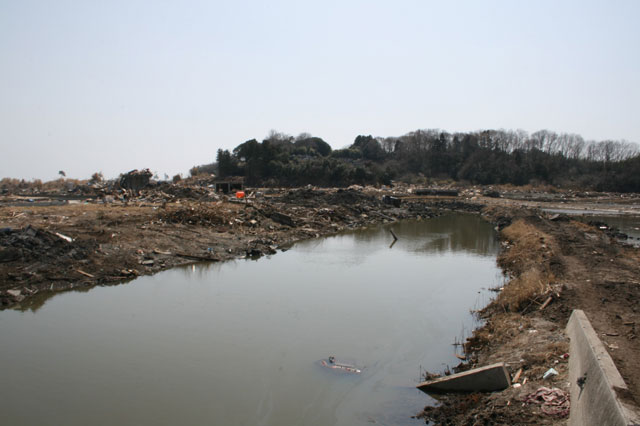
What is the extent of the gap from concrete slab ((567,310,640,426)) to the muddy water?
2.19 meters

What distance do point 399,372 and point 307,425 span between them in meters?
2.32

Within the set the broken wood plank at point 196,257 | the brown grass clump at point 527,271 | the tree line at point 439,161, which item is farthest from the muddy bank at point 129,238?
the tree line at point 439,161

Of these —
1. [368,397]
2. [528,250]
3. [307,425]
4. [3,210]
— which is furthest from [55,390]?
[3,210]

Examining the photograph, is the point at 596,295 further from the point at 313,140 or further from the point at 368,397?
the point at 313,140

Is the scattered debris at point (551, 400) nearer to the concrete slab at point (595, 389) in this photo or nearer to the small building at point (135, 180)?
the concrete slab at point (595, 389)

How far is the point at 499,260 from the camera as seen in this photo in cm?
1823

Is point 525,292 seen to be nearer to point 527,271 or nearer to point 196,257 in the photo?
point 527,271

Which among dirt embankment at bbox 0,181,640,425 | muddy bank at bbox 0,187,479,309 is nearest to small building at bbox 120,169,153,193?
muddy bank at bbox 0,187,479,309

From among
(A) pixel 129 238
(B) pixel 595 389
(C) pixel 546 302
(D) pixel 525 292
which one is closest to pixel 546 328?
(C) pixel 546 302

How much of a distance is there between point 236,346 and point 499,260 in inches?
524

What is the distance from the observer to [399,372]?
785 cm

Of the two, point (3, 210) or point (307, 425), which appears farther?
point (3, 210)

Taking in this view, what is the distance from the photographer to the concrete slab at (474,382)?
21.2 ft

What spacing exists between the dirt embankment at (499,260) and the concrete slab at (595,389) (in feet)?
0.86
